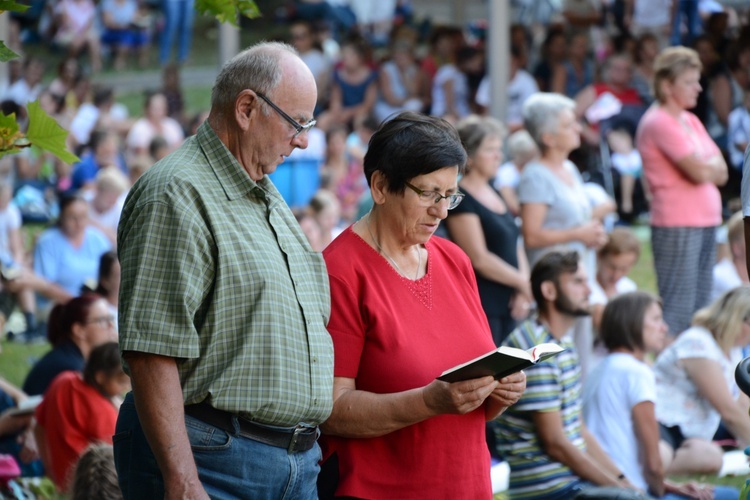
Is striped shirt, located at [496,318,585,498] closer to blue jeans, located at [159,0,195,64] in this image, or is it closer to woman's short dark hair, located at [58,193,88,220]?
woman's short dark hair, located at [58,193,88,220]

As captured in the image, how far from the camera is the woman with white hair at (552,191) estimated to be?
19.9ft

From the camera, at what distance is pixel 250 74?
2590 mm

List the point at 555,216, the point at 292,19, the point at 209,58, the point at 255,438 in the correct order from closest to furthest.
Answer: the point at 255,438
the point at 555,216
the point at 292,19
the point at 209,58

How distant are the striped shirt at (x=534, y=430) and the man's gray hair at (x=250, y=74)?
190 centimetres

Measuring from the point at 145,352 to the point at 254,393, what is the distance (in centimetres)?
26

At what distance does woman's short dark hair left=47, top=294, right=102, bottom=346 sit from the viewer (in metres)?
5.46

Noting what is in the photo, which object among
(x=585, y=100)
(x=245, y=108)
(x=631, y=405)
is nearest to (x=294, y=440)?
(x=245, y=108)

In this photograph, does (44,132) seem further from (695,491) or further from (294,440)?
(695,491)

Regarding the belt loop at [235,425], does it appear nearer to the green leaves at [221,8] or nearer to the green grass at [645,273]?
the green leaves at [221,8]

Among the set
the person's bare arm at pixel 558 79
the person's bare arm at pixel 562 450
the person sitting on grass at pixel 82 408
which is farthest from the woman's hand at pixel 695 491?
the person's bare arm at pixel 558 79

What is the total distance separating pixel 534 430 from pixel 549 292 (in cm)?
75

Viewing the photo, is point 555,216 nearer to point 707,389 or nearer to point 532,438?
point 707,389

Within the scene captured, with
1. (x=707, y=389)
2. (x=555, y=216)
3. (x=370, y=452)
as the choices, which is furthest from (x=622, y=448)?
(x=370, y=452)

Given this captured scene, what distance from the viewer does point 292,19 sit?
1739 cm
